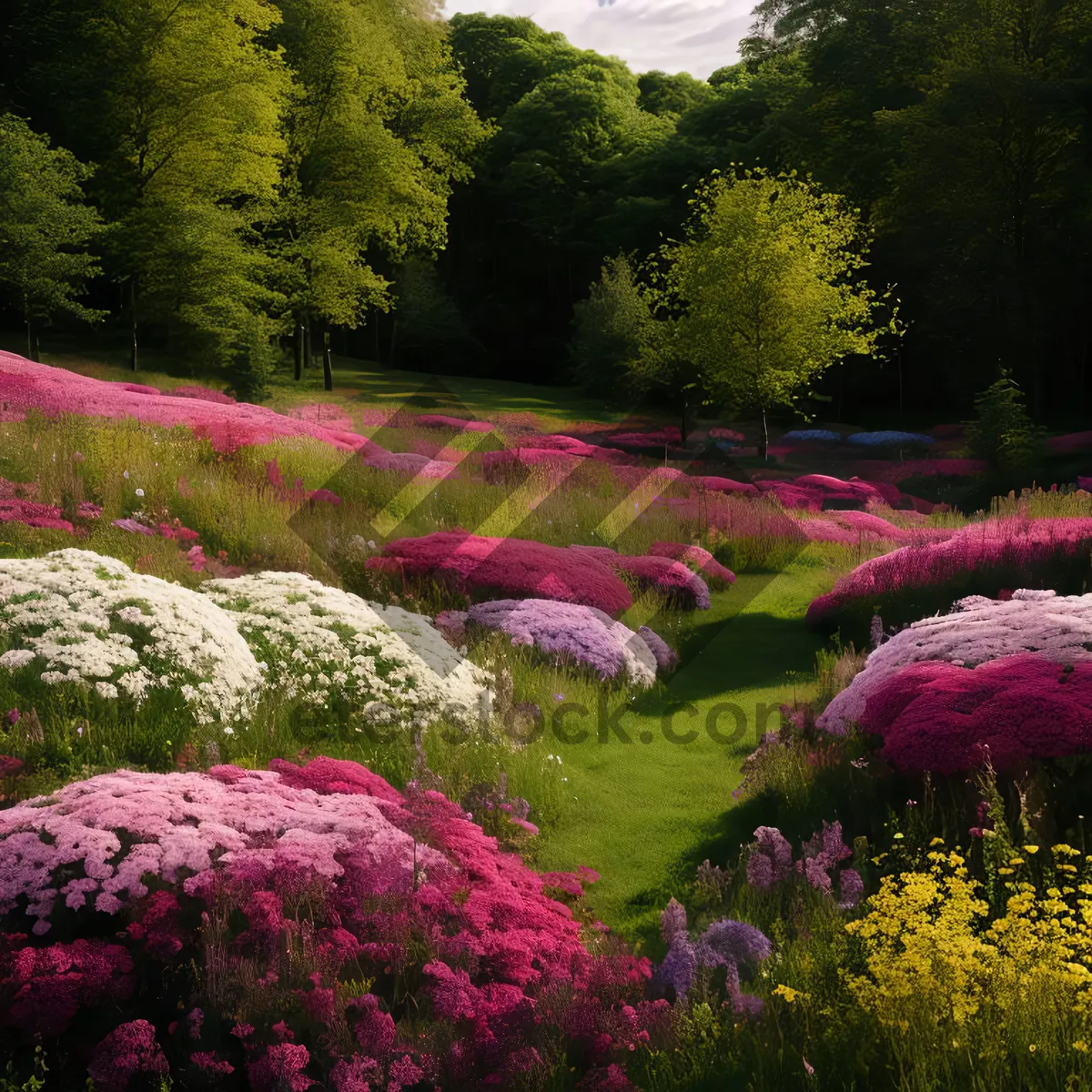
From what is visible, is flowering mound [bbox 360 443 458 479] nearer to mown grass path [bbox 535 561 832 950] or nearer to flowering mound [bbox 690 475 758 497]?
flowering mound [bbox 690 475 758 497]

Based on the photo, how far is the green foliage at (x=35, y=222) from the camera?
27.7m

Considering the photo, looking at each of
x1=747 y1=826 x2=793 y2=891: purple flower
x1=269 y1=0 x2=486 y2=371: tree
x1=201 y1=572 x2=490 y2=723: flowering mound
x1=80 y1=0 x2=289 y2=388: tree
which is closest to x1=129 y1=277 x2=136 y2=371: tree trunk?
x1=80 y1=0 x2=289 y2=388: tree

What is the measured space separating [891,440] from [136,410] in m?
25.6

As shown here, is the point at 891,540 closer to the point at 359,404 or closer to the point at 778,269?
the point at 778,269

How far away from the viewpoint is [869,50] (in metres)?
39.4

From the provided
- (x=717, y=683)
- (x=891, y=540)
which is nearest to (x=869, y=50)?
(x=891, y=540)

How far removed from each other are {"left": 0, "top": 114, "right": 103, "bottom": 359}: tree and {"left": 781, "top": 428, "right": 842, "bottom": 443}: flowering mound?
77.5ft

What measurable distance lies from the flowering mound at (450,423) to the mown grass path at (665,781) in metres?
17.9

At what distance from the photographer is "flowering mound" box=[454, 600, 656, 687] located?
8.43 meters

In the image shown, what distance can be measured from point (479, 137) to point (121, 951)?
50.8 metres

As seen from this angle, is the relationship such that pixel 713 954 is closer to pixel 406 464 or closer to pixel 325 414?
pixel 406 464

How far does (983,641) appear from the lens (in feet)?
21.5

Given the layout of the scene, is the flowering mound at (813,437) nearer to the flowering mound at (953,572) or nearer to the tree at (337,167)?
the tree at (337,167)

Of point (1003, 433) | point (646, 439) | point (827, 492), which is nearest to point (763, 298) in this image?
point (646, 439)
